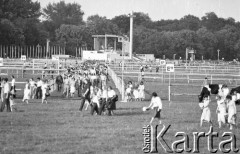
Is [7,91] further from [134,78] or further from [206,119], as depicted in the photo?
[134,78]

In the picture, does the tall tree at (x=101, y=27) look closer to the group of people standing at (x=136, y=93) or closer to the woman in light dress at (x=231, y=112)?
the group of people standing at (x=136, y=93)

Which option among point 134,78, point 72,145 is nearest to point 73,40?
point 134,78

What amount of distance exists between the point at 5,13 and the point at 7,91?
106 meters

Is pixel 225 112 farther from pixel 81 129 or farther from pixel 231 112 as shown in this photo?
pixel 81 129

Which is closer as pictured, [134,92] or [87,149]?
[87,149]

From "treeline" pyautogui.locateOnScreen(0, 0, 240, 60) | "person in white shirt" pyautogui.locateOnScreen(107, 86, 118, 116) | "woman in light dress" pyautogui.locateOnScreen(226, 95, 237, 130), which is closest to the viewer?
"woman in light dress" pyautogui.locateOnScreen(226, 95, 237, 130)

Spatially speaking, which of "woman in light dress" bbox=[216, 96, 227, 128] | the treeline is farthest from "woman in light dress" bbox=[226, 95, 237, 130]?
the treeline

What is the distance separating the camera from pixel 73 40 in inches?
5177

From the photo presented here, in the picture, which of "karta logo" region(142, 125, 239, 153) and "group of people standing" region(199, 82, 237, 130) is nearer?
"karta logo" region(142, 125, 239, 153)

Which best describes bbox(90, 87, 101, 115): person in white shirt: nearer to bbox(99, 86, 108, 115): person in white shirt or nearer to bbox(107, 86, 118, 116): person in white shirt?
bbox(99, 86, 108, 115): person in white shirt

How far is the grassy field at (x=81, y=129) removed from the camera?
16766 millimetres

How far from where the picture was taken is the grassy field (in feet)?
55.0

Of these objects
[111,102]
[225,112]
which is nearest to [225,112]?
[225,112]

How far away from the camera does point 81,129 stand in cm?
2080
